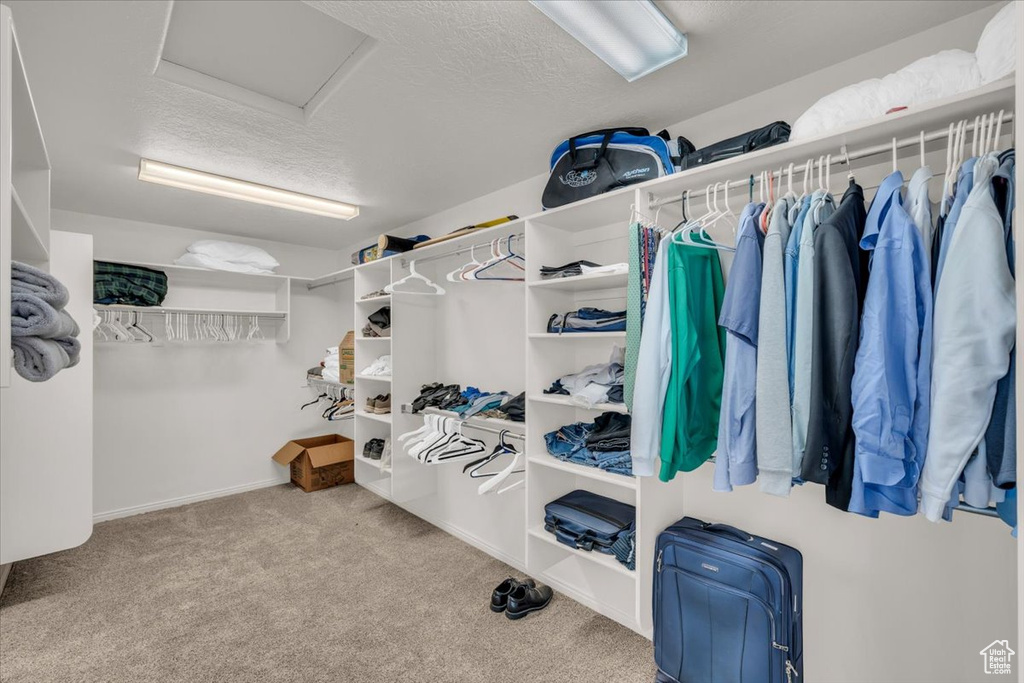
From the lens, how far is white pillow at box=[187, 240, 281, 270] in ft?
11.6

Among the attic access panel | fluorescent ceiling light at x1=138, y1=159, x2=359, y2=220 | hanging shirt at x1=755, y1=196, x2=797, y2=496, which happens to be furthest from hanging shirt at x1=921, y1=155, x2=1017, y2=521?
fluorescent ceiling light at x1=138, y1=159, x2=359, y2=220

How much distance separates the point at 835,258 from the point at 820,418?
40 cm

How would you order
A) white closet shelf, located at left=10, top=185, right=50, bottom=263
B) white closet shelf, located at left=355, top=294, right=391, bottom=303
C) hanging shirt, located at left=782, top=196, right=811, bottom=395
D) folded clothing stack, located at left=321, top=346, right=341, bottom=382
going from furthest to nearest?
folded clothing stack, located at left=321, top=346, right=341, bottom=382
white closet shelf, located at left=355, top=294, right=391, bottom=303
hanging shirt, located at left=782, top=196, right=811, bottom=395
white closet shelf, located at left=10, top=185, right=50, bottom=263

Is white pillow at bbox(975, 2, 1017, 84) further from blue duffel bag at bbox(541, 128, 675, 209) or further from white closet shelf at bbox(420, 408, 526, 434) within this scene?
white closet shelf at bbox(420, 408, 526, 434)

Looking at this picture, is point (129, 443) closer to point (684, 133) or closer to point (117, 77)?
point (117, 77)

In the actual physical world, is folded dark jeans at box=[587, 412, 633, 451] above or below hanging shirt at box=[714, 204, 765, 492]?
below

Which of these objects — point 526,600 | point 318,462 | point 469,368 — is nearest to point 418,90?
point 469,368

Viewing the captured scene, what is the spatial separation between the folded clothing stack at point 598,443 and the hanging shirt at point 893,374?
2.69 ft

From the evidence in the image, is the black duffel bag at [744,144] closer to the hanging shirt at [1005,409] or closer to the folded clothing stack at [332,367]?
the hanging shirt at [1005,409]

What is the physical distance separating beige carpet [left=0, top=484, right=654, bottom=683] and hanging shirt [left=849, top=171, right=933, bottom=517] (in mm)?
1328

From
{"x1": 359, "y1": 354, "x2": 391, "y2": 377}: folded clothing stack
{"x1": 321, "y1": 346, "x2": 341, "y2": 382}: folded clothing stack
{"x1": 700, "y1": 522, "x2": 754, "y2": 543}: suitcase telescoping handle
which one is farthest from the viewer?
{"x1": 321, "y1": 346, "x2": 341, "y2": 382}: folded clothing stack

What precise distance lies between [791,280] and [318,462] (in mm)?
3908

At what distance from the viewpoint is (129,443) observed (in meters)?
3.50

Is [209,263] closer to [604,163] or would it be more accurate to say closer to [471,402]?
[471,402]
